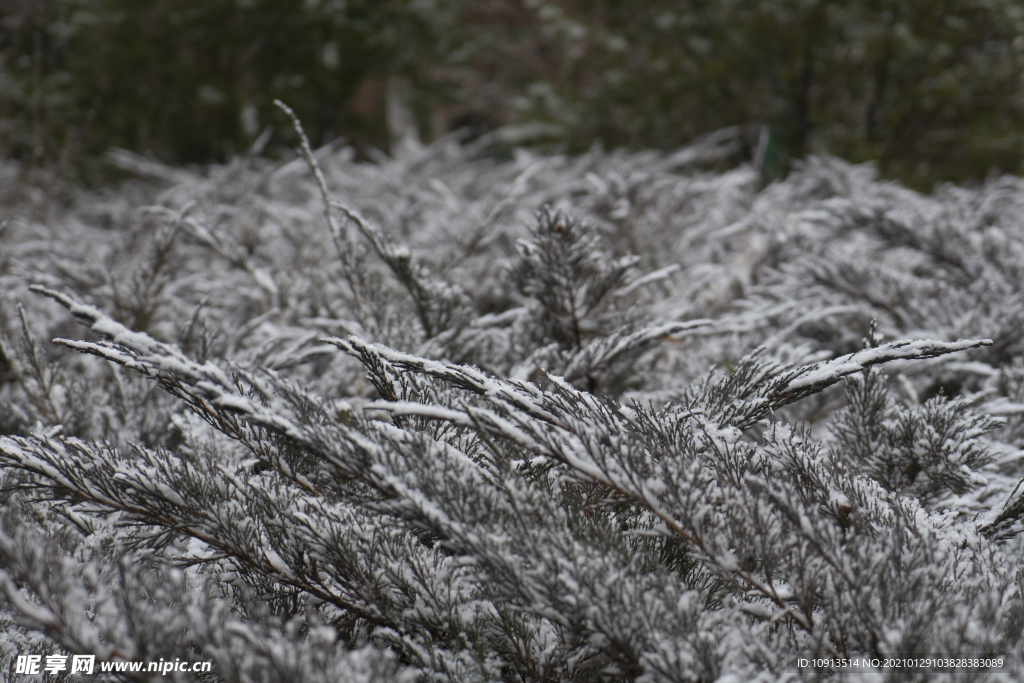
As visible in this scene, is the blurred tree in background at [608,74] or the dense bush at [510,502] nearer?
the dense bush at [510,502]

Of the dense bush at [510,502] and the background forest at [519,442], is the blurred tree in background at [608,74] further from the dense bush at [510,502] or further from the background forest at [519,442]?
the dense bush at [510,502]

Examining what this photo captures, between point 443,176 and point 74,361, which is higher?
point 443,176

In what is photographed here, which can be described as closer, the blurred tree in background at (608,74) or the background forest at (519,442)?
the background forest at (519,442)

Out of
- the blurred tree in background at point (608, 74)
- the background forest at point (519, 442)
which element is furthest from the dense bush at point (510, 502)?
the blurred tree in background at point (608, 74)

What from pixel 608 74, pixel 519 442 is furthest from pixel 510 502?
pixel 608 74

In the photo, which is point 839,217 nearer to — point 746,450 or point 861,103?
point 746,450

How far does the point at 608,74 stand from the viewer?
18.7 ft

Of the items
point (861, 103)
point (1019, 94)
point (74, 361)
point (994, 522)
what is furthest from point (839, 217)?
point (1019, 94)

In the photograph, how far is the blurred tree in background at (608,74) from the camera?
448 cm

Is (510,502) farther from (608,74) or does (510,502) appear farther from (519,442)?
(608,74)

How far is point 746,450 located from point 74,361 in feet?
6.60

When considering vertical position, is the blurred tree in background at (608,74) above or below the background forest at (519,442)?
above

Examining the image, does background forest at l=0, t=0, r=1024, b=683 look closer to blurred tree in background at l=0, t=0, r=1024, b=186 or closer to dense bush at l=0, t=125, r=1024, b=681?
dense bush at l=0, t=125, r=1024, b=681

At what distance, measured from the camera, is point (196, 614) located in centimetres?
64
